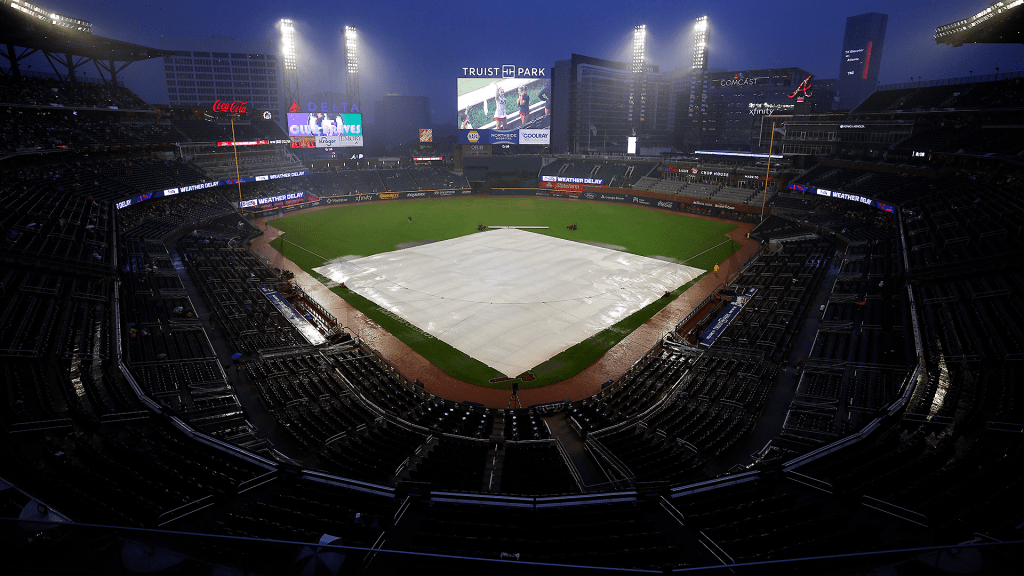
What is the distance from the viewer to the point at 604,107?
433 ft

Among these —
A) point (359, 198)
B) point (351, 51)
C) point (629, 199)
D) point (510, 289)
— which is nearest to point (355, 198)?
point (359, 198)

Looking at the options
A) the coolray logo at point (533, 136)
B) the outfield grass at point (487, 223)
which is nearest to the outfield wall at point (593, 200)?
the outfield grass at point (487, 223)

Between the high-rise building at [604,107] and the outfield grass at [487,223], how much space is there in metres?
56.9

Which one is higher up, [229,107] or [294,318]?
[229,107]

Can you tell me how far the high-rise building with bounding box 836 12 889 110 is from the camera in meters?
160

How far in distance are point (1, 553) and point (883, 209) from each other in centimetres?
5696

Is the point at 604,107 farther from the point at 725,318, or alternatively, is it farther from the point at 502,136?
the point at 725,318

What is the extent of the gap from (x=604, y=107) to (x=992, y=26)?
98430mm

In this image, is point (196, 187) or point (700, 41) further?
point (700, 41)

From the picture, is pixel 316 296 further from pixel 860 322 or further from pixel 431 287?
pixel 860 322

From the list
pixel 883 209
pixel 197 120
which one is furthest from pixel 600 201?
pixel 197 120

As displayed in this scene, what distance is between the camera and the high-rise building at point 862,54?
525 feet

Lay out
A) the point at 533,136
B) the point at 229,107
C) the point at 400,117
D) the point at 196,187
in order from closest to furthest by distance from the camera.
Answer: the point at 196,187 → the point at 229,107 → the point at 533,136 → the point at 400,117

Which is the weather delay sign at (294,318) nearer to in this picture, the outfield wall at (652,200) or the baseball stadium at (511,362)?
the baseball stadium at (511,362)
